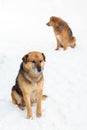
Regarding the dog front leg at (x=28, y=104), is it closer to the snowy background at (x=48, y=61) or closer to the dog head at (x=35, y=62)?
the snowy background at (x=48, y=61)

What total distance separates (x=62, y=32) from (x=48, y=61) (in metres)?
1.33

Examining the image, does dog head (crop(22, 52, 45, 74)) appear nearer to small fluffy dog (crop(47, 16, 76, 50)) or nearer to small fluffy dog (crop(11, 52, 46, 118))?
small fluffy dog (crop(11, 52, 46, 118))

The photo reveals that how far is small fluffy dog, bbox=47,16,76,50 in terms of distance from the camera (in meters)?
10.6

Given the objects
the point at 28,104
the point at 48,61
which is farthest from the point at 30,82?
the point at 48,61

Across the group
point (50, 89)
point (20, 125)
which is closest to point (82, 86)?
point (50, 89)

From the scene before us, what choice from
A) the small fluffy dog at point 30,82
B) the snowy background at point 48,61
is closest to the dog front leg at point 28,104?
the small fluffy dog at point 30,82

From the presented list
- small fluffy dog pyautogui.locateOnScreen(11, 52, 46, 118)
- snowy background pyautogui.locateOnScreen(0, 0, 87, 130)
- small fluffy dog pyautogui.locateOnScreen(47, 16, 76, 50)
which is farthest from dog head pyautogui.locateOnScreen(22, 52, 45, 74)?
small fluffy dog pyautogui.locateOnScreen(47, 16, 76, 50)

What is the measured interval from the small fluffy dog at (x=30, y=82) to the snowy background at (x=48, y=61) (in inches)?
8.1

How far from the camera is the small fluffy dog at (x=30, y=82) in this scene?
585 cm

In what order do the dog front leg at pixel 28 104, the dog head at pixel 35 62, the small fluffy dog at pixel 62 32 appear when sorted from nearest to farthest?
the dog head at pixel 35 62
the dog front leg at pixel 28 104
the small fluffy dog at pixel 62 32

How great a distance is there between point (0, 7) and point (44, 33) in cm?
364

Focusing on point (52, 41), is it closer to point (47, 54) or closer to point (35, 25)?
point (47, 54)

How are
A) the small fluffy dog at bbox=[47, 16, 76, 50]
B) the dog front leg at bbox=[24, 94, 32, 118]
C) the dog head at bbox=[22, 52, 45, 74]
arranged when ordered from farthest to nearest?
1. the small fluffy dog at bbox=[47, 16, 76, 50]
2. the dog front leg at bbox=[24, 94, 32, 118]
3. the dog head at bbox=[22, 52, 45, 74]

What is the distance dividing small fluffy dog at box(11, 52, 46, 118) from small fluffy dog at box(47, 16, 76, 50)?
429 centimetres
